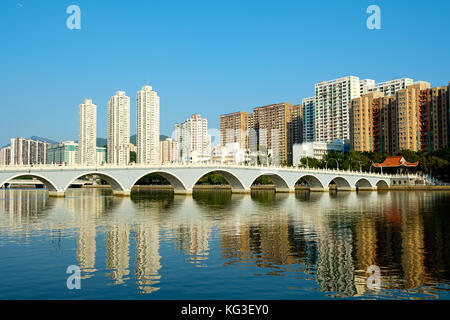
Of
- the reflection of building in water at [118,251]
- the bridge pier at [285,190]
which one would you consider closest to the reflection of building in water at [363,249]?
the reflection of building in water at [118,251]

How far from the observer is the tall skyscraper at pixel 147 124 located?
14475 centimetres

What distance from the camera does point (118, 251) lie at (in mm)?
18938

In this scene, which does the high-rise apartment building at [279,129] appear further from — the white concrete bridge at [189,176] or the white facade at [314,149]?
the white concrete bridge at [189,176]

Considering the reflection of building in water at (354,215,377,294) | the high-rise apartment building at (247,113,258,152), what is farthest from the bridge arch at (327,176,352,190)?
the high-rise apartment building at (247,113,258,152)

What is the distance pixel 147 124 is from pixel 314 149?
58806 mm

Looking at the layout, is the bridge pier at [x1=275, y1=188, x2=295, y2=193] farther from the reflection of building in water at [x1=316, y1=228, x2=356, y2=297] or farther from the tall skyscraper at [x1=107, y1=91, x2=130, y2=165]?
the tall skyscraper at [x1=107, y1=91, x2=130, y2=165]

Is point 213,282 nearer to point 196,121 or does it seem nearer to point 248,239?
point 248,239

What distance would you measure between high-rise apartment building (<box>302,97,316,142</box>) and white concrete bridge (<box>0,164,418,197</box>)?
65.3 m

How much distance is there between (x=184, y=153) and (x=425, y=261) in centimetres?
15822

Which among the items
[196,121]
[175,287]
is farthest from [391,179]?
[175,287]

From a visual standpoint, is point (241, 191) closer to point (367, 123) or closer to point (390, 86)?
point (367, 123)

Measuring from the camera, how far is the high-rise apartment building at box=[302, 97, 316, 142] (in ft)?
553

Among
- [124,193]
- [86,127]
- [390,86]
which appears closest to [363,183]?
[124,193]

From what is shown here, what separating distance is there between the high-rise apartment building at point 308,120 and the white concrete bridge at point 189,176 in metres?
65.3
